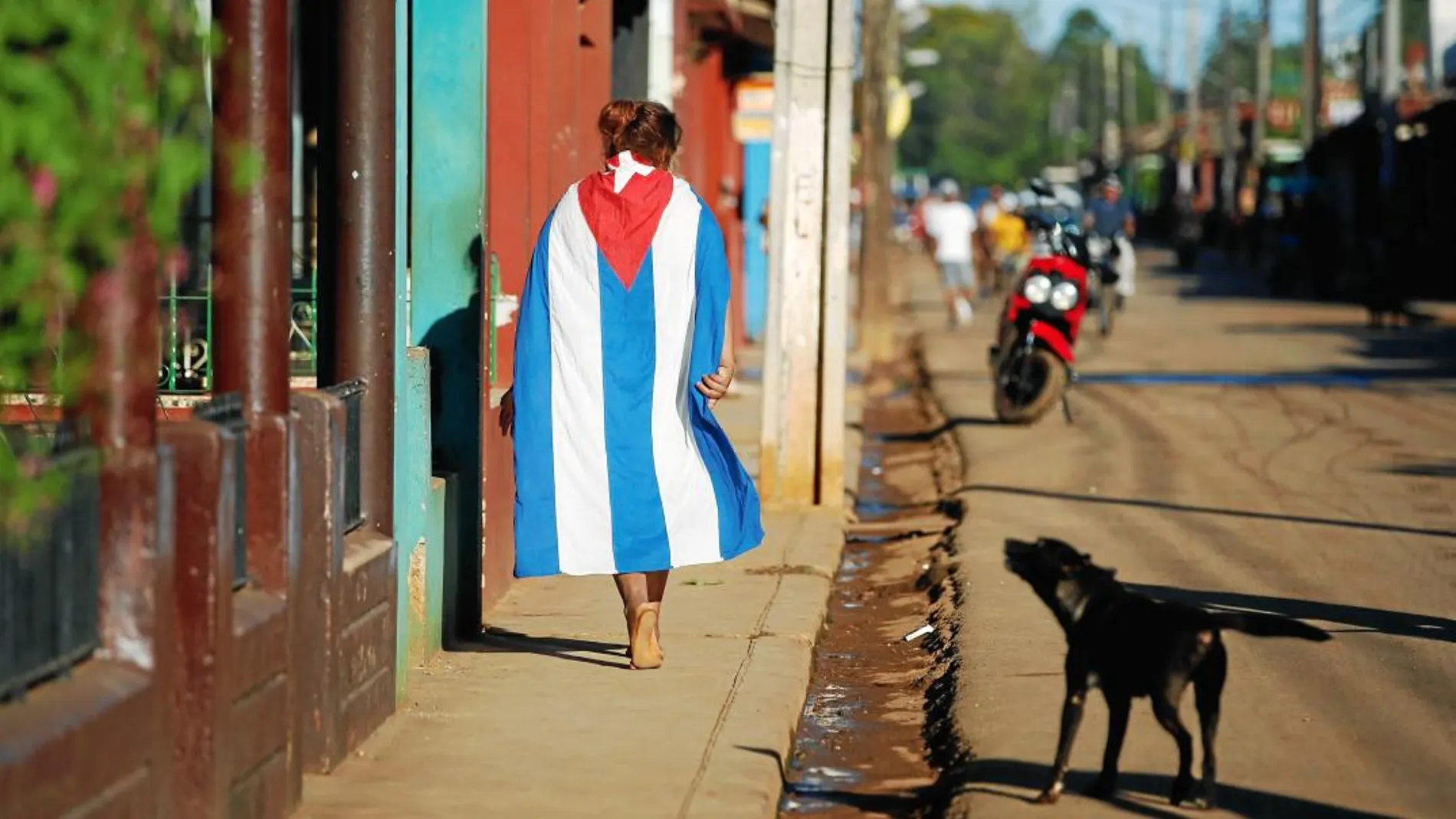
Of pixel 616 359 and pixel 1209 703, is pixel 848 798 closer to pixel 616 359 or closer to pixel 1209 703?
pixel 1209 703

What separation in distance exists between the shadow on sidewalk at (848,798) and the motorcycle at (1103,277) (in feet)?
35.6

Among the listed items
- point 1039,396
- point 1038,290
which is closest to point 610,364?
point 1039,396

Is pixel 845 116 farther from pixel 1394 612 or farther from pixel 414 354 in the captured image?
pixel 414 354

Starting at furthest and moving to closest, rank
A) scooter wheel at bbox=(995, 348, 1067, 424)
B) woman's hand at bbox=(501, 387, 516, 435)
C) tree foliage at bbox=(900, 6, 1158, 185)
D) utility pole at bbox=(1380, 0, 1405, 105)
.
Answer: tree foliage at bbox=(900, 6, 1158, 185), utility pole at bbox=(1380, 0, 1405, 105), scooter wheel at bbox=(995, 348, 1067, 424), woman's hand at bbox=(501, 387, 516, 435)

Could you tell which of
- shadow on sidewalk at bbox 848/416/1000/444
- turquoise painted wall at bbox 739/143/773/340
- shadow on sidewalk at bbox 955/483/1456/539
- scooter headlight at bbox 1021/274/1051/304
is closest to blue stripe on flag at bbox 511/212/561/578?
shadow on sidewalk at bbox 955/483/1456/539

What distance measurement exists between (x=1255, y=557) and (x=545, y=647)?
3929 mm

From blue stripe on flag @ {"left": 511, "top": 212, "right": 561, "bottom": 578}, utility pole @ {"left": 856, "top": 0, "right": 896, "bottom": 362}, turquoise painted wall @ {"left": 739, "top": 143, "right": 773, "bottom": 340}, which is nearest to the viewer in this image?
blue stripe on flag @ {"left": 511, "top": 212, "right": 561, "bottom": 578}

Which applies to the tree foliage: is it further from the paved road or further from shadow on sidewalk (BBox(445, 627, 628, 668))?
shadow on sidewalk (BBox(445, 627, 628, 668))

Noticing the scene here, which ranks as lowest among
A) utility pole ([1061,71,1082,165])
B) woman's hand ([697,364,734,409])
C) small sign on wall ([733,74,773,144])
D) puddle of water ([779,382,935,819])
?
puddle of water ([779,382,935,819])

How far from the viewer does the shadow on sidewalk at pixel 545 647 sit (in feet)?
26.1

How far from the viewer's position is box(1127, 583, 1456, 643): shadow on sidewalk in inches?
343

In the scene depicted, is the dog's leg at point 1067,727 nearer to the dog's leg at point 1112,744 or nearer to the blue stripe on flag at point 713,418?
the dog's leg at point 1112,744

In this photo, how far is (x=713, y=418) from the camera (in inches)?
295

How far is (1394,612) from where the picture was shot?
9102mm
